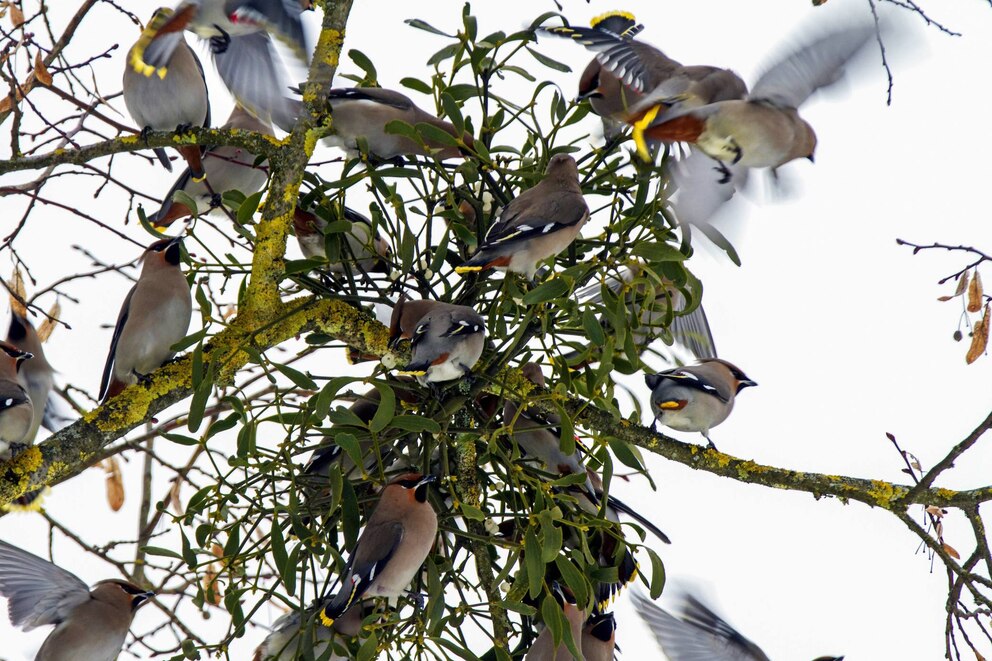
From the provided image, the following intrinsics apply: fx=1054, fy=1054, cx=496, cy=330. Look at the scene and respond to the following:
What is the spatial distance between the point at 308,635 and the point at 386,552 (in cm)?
16

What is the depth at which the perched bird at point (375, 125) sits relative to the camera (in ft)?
4.87

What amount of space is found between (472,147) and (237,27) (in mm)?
353

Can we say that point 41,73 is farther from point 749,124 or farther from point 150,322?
point 749,124

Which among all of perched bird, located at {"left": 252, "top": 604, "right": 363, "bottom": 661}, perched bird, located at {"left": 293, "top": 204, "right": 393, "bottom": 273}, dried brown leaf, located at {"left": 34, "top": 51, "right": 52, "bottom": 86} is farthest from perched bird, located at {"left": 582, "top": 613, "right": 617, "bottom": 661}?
dried brown leaf, located at {"left": 34, "top": 51, "right": 52, "bottom": 86}

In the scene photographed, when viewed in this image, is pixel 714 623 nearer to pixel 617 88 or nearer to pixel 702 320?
pixel 702 320

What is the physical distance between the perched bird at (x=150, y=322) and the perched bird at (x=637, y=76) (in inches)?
26.1

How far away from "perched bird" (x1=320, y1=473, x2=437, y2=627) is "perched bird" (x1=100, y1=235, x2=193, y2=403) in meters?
0.47

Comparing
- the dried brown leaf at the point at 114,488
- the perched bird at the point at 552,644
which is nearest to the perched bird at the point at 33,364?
the dried brown leaf at the point at 114,488

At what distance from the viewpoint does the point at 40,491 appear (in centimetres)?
149

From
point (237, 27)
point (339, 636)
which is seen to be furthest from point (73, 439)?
point (237, 27)

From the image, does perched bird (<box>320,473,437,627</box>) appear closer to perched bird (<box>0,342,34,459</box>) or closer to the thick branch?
the thick branch

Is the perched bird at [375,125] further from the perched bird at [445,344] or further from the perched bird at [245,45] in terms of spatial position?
the perched bird at [445,344]

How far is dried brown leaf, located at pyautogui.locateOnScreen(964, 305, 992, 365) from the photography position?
1.40 m

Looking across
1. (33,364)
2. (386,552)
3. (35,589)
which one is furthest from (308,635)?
(33,364)
